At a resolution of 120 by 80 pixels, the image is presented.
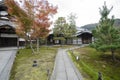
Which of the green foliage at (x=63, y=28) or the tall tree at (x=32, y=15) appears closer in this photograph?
the tall tree at (x=32, y=15)

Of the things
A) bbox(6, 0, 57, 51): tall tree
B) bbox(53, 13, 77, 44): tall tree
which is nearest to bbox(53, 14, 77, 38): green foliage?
bbox(53, 13, 77, 44): tall tree

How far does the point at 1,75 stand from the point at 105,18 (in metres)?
21.8

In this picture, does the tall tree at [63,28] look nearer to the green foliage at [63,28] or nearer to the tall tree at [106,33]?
the green foliage at [63,28]

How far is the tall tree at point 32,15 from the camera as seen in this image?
28.2 meters

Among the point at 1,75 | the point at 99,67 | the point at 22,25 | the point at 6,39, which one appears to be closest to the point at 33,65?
the point at 1,75

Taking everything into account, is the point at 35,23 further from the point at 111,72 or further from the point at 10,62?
the point at 111,72

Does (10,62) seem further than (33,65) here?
Yes

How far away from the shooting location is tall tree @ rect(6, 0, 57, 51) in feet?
92.6

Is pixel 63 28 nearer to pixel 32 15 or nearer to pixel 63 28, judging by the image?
pixel 63 28

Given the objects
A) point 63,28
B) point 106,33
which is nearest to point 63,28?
point 63,28

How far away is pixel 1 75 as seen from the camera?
19578 mm

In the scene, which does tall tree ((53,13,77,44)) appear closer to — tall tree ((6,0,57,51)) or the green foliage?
the green foliage

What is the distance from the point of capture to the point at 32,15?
1184 inches

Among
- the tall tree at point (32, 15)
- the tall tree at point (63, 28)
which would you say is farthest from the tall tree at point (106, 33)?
the tall tree at point (63, 28)
